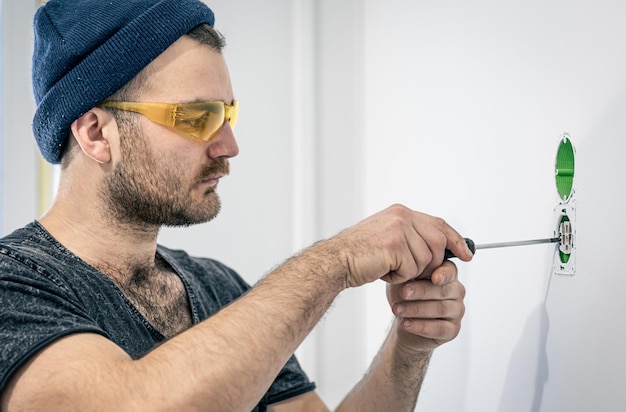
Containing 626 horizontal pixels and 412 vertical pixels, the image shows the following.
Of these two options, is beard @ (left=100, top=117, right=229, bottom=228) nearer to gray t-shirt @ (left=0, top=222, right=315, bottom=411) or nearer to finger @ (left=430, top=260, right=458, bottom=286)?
gray t-shirt @ (left=0, top=222, right=315, bottom=411)

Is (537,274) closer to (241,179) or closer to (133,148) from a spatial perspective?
(133,148)

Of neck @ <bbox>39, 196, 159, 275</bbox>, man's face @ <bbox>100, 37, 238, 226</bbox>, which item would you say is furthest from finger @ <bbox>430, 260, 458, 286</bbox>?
neck @ <bbox>39, 196, 159, 275</bbox>

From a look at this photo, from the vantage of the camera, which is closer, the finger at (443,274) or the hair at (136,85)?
the finger at (443,274)

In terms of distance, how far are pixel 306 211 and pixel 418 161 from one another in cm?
45

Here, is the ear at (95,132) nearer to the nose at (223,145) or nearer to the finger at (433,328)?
the nose at (223,145)

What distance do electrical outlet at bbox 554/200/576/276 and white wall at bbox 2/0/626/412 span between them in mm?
16

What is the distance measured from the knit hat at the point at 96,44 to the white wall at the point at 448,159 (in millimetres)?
483

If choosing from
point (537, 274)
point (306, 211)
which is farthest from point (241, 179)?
point (537, 274)

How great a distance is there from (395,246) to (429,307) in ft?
0.61

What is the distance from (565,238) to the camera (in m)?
1.03

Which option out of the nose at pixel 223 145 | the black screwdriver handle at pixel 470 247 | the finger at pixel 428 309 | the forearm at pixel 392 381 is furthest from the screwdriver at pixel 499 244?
the nose at pixel 223 145

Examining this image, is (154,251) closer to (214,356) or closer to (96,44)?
(96,44)

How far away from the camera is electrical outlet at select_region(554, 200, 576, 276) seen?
3.34 feet

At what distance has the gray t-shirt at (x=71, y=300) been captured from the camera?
890 millimetres
